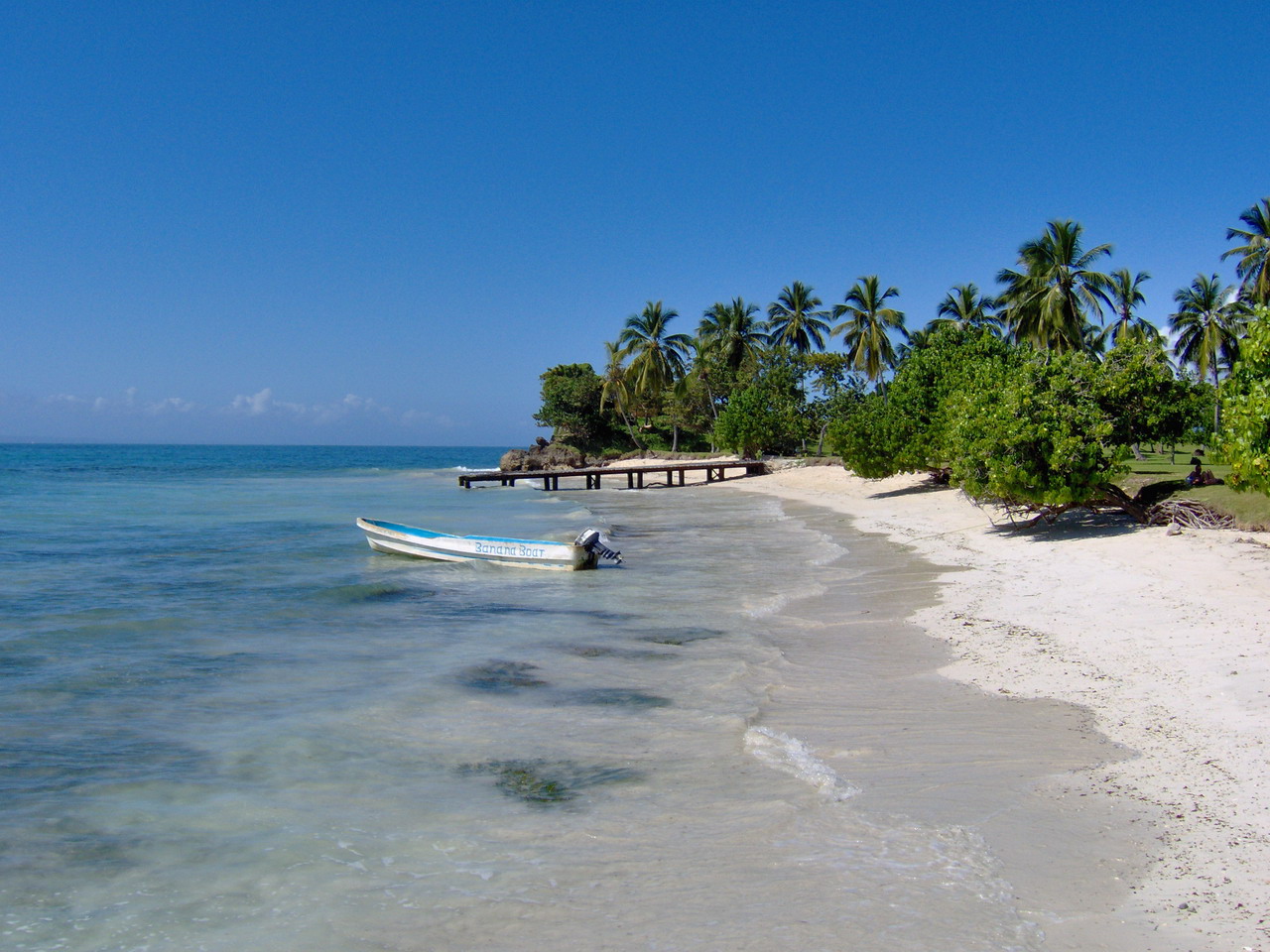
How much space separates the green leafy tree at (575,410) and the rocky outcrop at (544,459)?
4.63 meters

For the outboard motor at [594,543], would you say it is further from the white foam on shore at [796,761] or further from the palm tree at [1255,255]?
the palm tree at [1255,255]

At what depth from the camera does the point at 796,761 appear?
23.1 ft

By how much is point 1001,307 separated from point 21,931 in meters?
54.3

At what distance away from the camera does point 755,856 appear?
5.47 meters

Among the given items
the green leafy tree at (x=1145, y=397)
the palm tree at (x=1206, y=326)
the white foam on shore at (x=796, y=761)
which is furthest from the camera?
the palm tree at (x=1206, y=326)

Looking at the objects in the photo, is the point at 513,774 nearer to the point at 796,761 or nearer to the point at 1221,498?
the point at 796,761

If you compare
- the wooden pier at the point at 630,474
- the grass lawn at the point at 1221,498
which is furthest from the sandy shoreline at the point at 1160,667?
the wooden pier at the point at 630,474

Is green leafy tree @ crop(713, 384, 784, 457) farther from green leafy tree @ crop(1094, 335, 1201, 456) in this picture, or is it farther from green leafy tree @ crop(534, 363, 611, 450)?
green leafy tree @ crop(1094, 335, 1201, 456)

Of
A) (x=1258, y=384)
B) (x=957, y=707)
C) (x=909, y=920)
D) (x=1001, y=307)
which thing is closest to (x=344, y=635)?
(x=957, y=707)

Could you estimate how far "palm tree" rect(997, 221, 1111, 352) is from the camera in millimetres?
37094

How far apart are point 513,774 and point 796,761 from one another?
238cm

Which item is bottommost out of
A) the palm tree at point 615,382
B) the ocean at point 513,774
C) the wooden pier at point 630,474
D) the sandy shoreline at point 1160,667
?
the ocean at point 513,774

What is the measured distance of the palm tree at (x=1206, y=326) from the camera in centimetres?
4688

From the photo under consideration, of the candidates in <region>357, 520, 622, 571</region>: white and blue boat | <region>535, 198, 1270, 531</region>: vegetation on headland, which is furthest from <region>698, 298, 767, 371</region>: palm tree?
<region>357, 520, 622, 571</region>: white and blue boat
